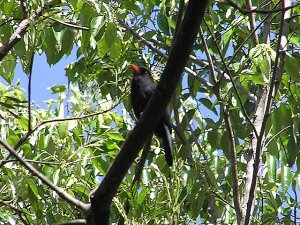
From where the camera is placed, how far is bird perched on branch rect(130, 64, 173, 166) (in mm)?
4469

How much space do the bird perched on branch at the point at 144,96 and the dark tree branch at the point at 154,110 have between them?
2.09m

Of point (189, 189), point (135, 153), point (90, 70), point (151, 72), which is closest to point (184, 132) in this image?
point (151, 72)

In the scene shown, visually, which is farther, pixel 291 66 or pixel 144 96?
pixel 144 96

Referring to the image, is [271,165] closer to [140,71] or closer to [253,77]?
[253,77]

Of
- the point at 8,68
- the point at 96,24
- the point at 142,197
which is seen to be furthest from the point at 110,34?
the point at 142,197

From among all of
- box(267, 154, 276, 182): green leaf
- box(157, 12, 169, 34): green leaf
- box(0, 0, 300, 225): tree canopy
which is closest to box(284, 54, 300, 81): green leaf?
box(0, 0, 300, 225): tree canopy

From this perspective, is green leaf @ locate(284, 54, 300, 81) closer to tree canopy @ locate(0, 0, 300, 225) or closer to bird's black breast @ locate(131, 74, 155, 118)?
tree canopy @ locate(0, 0, 300, 225)

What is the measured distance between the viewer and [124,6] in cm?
387

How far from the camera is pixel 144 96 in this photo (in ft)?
16.0

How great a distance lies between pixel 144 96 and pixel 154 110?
2.83m

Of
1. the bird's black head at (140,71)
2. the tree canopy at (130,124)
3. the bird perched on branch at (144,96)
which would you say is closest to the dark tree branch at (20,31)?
the tree canopy at (130,124)

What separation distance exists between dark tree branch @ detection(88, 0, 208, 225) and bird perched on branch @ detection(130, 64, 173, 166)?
6.85ft

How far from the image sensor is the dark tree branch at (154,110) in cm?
187

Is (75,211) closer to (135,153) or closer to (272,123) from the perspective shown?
(272,123)
